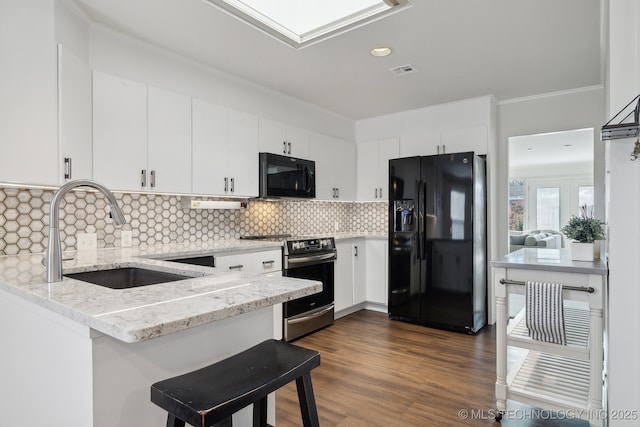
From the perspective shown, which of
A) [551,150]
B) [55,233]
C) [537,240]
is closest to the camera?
[55,233]

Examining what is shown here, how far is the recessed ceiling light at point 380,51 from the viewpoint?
2758mm

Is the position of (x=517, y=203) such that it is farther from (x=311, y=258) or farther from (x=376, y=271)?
(x=311, y=258)

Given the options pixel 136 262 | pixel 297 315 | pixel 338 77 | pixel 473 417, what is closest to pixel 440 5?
pixel 338 77

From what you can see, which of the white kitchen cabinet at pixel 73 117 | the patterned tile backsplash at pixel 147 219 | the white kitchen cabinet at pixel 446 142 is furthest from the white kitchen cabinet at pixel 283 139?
the white kitchen cabinet at pixel 73 117

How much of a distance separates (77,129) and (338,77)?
84.0 inches

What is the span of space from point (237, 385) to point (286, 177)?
2.83 metres

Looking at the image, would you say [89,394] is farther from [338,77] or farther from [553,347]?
[338,77]

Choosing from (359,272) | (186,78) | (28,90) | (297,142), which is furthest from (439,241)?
(28,90)

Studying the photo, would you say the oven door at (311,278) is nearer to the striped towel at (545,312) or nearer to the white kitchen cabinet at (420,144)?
the white kitchen cabinet at (420,144)

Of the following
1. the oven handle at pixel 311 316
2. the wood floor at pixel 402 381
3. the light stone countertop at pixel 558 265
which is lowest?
the wood floor at pixel 402 381

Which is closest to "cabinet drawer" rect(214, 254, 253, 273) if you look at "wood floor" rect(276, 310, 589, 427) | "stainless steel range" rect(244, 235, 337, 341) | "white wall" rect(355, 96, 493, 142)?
"stainless steel range" rect(244, 235, 337, 341)

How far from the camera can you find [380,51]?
9.22ft

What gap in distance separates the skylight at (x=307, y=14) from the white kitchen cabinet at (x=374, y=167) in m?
2.24

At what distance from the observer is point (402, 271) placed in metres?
4.04
